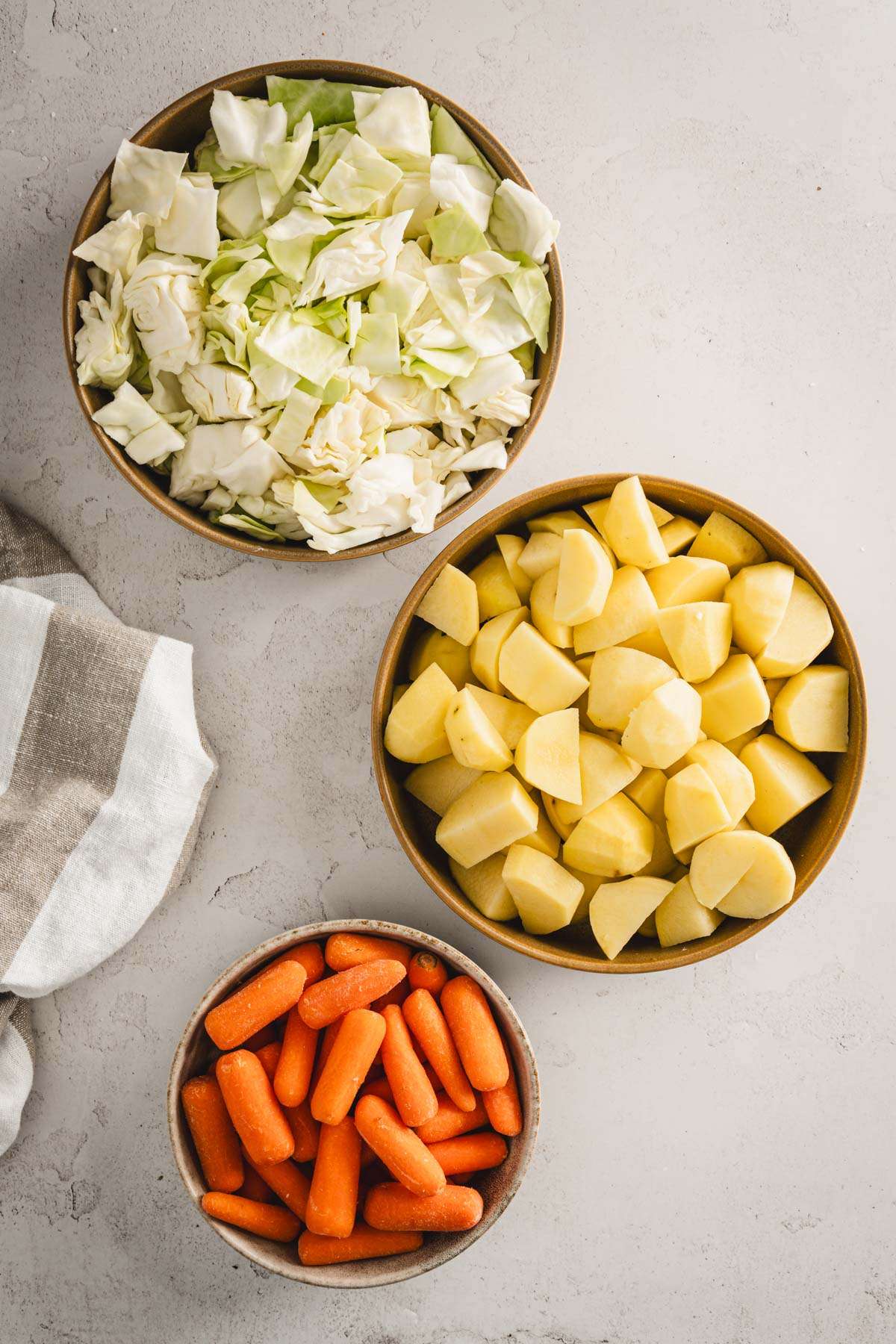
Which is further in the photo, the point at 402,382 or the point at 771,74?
the point at 771,74

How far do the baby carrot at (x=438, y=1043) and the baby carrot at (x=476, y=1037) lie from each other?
15 mm

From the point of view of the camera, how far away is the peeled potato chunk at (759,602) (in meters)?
1.52

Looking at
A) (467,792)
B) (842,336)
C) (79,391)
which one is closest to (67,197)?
(79,391)

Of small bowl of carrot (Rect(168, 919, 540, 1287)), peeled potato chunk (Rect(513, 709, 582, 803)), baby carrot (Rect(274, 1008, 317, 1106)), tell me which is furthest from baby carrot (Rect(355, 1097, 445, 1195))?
peeled potato chunk (Rect(513, 709, 582, 803))

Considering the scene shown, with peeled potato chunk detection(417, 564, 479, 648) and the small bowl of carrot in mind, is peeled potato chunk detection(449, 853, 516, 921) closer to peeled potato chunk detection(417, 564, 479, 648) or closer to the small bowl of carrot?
the small bowl of carrot

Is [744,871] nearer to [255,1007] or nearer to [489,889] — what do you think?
[489,889]

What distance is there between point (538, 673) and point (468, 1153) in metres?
0.80

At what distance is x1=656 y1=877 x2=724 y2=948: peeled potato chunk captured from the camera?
1560mm

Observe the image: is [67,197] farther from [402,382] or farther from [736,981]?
[736,981]

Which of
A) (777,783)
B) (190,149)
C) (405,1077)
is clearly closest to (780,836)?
(777,783)

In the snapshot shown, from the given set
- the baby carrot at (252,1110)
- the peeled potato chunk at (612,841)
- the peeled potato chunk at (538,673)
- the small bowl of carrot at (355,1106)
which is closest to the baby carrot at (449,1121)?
the small bowl of carrot at (355,1106)

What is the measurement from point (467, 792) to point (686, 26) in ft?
4.60

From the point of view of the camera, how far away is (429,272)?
154 centimetres

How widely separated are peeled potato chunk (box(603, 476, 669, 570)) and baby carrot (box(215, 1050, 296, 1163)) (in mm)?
1009
